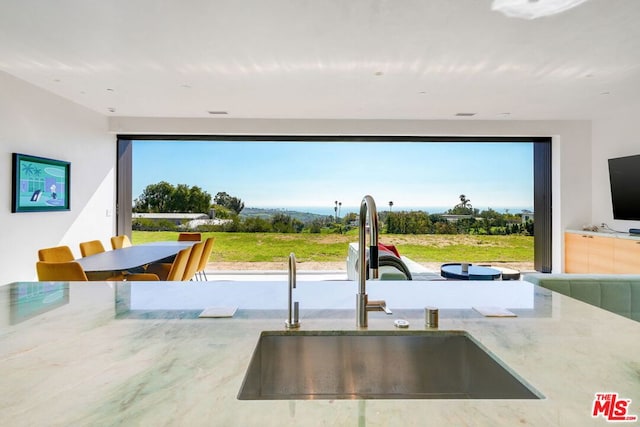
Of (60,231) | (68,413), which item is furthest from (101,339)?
(60,231)

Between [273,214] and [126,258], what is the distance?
331 cm

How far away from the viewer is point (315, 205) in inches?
266

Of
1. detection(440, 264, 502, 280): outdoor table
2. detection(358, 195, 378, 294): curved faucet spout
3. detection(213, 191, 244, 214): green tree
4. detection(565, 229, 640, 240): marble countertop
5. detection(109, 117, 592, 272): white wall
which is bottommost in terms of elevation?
detection(440, 264, 502, 280): outdoor table

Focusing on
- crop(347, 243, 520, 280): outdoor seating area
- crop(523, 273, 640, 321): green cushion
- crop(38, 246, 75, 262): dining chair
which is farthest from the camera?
crop(38, 246, 75, 262): dining chair

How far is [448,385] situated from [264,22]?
9.24 ft

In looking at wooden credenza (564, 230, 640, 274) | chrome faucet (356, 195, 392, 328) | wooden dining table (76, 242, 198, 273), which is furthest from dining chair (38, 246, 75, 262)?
wooden credenza (564, 230, 640, 274)

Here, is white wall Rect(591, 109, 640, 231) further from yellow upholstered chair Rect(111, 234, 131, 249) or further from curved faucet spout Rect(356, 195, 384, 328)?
yellow upholstered chair Rect(111, 234, 131, 249)

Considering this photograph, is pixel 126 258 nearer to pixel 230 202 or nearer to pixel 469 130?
pixel 230 202

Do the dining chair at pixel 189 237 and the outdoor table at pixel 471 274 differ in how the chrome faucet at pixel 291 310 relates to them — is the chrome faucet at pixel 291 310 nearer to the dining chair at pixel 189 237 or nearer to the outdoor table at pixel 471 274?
the outdoor table at pixel 471 274

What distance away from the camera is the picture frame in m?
4.05

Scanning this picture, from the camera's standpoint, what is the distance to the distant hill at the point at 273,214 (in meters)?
6.68

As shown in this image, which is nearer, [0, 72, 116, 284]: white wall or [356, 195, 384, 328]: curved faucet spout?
[356, 195, 384, 328]: curved faucet spout

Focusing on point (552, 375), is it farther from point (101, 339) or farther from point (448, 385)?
point (101, 339)

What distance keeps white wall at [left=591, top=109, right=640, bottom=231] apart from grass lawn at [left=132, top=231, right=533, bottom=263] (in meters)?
1.33
